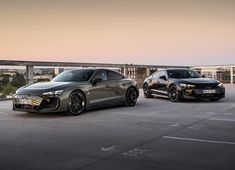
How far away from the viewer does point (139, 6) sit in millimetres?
22875

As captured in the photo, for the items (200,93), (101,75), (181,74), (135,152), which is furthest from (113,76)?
(135,152)

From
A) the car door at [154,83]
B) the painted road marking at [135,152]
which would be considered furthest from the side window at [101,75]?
the painted road marking at [135,152]

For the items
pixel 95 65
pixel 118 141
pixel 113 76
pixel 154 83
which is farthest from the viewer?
pixel 95 65

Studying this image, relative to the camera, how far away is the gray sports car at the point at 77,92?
9.95 meters

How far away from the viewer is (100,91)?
1145 centimetres

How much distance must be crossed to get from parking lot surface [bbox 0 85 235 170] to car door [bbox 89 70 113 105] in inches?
28.0

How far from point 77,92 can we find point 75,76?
3.31 ft

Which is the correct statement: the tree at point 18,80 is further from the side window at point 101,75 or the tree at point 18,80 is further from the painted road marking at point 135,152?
the painted road marking at point 135,152

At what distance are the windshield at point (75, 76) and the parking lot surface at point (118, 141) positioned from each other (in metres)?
1.15

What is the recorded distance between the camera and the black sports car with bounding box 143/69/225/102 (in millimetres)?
13909

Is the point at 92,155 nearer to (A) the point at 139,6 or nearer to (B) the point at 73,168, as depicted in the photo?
(B) the point at 73,168

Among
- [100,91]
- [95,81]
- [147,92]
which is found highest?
[95,81]

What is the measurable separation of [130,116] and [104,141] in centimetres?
337

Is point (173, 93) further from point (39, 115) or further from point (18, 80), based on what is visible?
point (18, 80)
